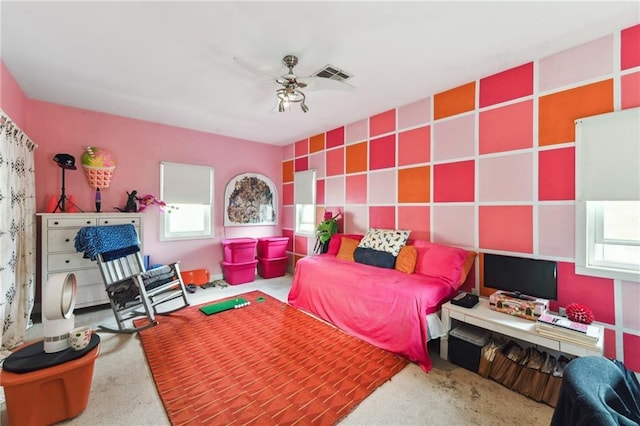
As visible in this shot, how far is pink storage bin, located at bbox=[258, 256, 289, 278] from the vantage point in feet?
16.3

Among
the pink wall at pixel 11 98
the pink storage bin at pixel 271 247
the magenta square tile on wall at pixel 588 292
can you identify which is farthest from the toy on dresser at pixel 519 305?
the pink wall at pixel 11 98

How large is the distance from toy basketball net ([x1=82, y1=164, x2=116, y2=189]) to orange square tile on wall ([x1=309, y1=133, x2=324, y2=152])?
310cm

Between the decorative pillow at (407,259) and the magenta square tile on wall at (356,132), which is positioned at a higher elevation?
the magenta square tile on wall at (356,132)

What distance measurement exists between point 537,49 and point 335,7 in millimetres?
1814

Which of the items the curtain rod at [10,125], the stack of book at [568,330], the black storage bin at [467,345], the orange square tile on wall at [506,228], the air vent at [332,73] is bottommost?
the black storage bin at [467,345]

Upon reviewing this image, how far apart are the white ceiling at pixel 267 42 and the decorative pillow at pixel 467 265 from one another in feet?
6.05

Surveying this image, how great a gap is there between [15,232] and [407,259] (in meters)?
4.01

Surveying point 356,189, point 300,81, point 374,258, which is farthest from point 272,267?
point 300,81

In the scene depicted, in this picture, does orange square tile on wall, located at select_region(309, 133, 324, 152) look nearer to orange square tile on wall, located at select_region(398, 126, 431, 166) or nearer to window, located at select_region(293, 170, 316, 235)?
window, located at select_region(293, 170, 316, 235)

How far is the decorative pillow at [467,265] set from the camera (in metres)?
2.67

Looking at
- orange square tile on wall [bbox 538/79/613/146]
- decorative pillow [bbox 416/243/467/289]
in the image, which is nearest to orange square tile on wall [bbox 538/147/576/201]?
orange square tile on wall [bbox 538/79/613/146]

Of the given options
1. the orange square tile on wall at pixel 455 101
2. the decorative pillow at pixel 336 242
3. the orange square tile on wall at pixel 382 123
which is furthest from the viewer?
the decorative pillow at pixel 336 242

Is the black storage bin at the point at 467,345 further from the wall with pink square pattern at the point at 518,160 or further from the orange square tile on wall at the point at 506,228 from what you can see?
the orange square tile on wall at the point at 506,228

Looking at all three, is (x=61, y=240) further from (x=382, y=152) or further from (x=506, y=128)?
(x=506, y=128)
